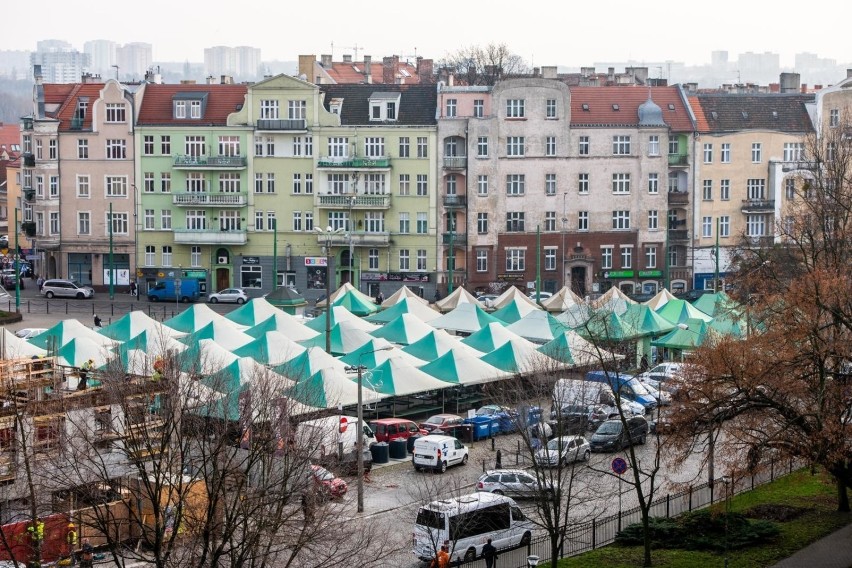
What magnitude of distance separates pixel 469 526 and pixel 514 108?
188ft

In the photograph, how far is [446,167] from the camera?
290ft

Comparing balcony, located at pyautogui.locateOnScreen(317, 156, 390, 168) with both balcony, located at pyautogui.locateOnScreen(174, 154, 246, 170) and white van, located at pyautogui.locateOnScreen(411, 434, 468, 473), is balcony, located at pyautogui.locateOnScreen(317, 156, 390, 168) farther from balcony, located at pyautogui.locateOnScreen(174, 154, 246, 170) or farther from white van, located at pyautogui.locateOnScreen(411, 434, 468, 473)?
white van, located at pyautogui.locateOnScreen(411, 434, 468, 473)

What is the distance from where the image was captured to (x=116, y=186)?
297ft

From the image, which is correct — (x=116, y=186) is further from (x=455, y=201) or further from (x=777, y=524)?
(x=777, y=524)

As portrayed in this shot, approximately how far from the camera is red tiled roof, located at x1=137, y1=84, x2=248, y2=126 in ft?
293

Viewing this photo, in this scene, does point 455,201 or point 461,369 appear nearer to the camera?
point 461,369

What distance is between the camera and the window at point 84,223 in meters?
90.8


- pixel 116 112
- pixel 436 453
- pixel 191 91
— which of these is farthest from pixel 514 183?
pixel 436 453

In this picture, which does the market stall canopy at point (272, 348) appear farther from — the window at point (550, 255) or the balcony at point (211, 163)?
the window at point (550, 255)

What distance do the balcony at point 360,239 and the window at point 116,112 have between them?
14.6 meters

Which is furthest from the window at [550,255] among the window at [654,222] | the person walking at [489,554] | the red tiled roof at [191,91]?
the person walking at [489,554]

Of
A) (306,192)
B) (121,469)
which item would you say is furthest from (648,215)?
(121,469)

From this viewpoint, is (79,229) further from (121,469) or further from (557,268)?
(121,469)

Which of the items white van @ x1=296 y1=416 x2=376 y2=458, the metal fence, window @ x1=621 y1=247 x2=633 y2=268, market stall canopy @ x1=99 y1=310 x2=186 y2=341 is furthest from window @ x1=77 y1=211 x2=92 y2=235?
the metal fence
